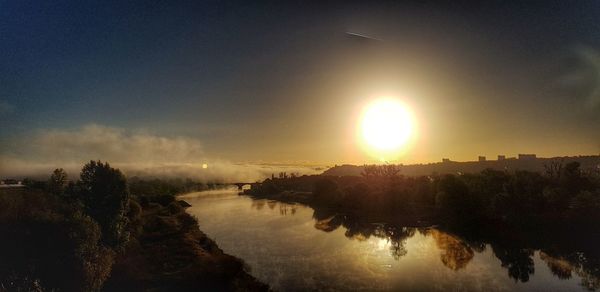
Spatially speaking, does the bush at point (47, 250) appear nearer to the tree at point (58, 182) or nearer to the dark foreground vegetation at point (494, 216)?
the tree at point (58, 182)

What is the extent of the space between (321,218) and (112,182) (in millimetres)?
52647

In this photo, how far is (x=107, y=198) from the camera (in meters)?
42.9

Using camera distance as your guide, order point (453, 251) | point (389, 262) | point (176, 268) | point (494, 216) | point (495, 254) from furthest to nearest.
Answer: point (494, 216) < point (453, 251) < point (495, 254) < point (389, 262) < point (176, 268)

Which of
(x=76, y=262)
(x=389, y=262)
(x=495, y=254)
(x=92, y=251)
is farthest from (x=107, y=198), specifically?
(x=495, y=254)

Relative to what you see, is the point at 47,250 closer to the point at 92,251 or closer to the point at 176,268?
the point at 92,251

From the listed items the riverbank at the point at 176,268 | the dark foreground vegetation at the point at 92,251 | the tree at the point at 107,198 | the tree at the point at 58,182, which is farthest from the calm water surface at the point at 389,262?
the tree at the point at 58,182

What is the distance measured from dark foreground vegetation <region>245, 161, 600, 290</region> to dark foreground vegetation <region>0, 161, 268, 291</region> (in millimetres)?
25350

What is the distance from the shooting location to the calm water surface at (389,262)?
34750 millimetres

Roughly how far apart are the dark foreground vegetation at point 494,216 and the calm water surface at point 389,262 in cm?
45

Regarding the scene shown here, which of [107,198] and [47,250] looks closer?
[47,250]

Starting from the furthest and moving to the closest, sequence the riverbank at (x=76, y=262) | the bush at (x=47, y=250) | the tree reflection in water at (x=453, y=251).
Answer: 1. the tree reflection in water at (x=453, y=251)
2. the riverbank at (x=76, y=262)
3. the bush at (x=47, y=250)

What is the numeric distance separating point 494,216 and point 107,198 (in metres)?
66.5

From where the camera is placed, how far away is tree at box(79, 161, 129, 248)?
39537 millimetres

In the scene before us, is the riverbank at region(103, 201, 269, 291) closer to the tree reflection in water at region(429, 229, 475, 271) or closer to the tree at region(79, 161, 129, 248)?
the tree at region(79, 161, 129, 248)
